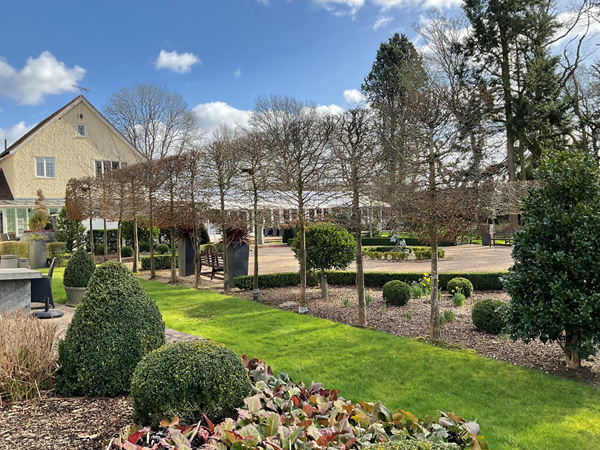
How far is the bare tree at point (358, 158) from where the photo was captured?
8.17 metres

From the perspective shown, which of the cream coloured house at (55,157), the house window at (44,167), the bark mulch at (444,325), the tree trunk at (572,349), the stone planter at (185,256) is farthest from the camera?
the house window at (44,167)

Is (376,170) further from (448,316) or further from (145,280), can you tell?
(145,280)

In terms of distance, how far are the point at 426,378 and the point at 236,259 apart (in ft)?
28.8

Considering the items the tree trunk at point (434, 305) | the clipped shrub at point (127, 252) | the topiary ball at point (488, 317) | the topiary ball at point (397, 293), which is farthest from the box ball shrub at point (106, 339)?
the clipped shrub at point (127, 252)

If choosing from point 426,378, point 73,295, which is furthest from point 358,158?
point 73,295

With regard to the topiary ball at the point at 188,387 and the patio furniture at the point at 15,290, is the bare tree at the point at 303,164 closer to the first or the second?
the patio furniture at the point at 15,290

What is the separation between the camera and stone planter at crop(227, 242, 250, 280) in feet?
42.1

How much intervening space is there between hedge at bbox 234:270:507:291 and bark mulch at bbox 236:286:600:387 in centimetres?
31

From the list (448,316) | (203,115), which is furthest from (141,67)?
(203,115)

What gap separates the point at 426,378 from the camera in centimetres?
496

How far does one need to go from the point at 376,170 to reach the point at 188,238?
30.4 ft

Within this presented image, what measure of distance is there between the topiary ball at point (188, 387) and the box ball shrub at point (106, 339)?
820 millimetres

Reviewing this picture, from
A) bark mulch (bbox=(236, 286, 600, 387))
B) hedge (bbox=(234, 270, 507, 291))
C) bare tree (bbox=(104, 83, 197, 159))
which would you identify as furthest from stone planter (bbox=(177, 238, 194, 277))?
bare tree (bbox=(104, 83, 197, 159))

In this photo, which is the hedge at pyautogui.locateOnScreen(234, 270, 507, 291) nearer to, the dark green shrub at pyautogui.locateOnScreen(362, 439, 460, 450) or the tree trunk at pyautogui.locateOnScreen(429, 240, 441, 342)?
the tree trunk at pyautogui.locateOnScreen(429, 240, 441, 342)
